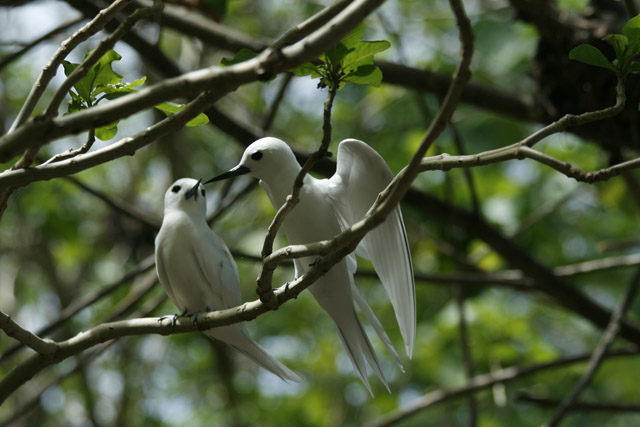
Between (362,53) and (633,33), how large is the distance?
888mm

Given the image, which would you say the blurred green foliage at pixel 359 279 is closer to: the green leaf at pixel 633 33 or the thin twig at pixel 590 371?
the thin twig at pixel 590 371

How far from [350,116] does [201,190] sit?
14.0ft

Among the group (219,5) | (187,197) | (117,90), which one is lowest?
(117,90)

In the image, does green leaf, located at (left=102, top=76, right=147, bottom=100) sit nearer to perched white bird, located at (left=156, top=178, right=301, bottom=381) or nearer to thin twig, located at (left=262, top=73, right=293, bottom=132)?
perched white bird, located at (left=156, top=178, right=301, bottom=381)

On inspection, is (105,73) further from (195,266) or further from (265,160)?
→ (195,266)

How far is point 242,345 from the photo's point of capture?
321 centimetres

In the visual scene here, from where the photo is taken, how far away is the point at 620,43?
7.67ft

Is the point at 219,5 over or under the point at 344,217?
over

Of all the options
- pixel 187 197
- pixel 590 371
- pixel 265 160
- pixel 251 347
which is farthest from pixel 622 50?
pixel 590 371

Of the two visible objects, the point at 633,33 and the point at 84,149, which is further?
the point at 84,149

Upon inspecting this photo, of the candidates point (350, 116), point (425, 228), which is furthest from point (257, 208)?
point (425, 228)

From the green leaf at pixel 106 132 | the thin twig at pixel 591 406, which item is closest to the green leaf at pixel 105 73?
the green leaf at pixel 106 132

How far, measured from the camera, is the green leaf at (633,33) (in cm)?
232

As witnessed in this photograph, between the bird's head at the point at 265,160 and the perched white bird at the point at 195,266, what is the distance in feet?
1.69
